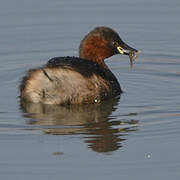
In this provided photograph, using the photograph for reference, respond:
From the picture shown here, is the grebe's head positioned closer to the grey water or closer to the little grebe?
the little grebe

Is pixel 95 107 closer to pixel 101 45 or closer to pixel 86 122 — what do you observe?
pixel 86 122

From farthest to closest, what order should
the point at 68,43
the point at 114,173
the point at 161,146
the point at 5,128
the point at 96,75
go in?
the point at 68,43, the point at 96,75, the point at 5,128, the point at 161,146, the point at 114,173

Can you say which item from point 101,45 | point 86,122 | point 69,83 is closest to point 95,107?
point 69,83

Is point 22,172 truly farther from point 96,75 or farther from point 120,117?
point 96,75

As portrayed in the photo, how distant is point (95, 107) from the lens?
973 centimetres

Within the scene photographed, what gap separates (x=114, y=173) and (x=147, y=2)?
7663 mm

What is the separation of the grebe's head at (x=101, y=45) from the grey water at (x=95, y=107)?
0.56 m

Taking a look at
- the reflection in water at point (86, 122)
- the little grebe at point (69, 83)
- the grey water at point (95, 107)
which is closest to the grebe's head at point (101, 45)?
the little grebe at point (69, 83)

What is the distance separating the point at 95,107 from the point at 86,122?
794 millimetres

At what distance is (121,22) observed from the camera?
13.4 meters

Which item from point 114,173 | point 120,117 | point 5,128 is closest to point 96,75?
point 120,117

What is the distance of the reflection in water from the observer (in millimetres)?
8195

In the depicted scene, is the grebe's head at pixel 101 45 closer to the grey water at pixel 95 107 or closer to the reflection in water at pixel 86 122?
the grey water at pixel 95 107

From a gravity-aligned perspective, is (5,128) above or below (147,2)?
below
